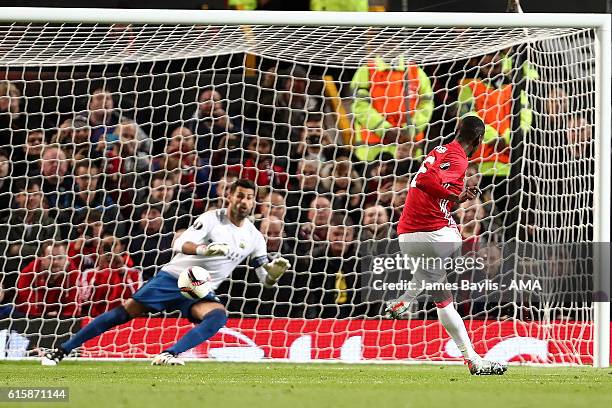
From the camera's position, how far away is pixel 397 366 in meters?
8.88

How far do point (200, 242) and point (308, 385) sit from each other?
2.46 metres

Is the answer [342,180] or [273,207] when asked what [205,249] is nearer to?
[273,207]

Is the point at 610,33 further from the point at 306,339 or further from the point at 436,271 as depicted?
the point at 306,339

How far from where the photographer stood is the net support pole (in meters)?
8.38

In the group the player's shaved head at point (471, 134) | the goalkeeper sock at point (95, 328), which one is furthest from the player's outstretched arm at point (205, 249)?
the player's shaved head at point (471, 134)

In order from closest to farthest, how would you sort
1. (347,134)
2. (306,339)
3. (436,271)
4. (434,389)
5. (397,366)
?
(434,389)
(436,271)
(397,366)
(306,339)
(347,134)

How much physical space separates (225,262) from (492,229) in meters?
2.35

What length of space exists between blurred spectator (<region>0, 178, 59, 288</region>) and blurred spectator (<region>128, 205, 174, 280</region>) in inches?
25.9

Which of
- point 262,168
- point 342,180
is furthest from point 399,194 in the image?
point 262,168

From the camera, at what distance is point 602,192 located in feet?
27.7

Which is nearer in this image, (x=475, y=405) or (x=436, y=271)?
(x=475, y=405)

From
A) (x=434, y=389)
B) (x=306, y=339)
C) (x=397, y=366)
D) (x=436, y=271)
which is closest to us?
(x=434, y=389)

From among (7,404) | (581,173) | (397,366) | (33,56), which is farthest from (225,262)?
(7,404)

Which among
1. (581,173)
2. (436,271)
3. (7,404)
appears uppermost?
(581,173)
